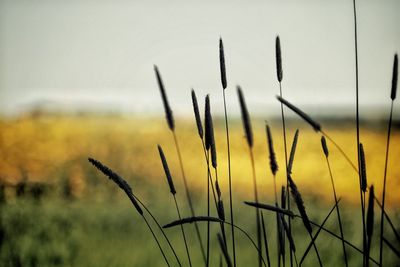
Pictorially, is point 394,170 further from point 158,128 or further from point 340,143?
point 158,128

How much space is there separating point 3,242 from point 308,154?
18.4 feet

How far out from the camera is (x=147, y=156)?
6797 mm

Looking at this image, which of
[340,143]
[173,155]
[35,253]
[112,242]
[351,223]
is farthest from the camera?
[340,143]

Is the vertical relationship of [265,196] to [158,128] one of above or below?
below

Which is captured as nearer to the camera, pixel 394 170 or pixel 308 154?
pixel 394 170

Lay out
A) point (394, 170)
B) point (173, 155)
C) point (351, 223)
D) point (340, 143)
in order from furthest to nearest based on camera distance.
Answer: point (340, 143), point (173, 155), point (394, 170), point (351, 223)

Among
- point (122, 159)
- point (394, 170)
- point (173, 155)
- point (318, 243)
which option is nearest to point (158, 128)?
point (173, 155)

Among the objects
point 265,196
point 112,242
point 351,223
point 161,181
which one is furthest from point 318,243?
point 161,181

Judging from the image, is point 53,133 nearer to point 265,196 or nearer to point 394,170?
point 265,196

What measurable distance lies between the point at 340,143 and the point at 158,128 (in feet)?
11.1

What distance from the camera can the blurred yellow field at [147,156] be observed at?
219 inches

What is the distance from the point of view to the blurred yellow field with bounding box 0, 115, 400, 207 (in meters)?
5.56

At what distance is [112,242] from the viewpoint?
326cm

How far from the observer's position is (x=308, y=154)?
24.9 feet
